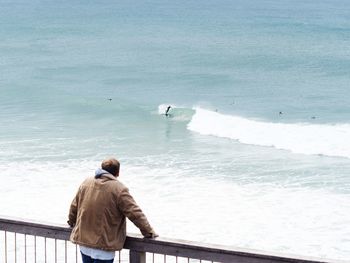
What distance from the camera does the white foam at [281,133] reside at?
2652cm

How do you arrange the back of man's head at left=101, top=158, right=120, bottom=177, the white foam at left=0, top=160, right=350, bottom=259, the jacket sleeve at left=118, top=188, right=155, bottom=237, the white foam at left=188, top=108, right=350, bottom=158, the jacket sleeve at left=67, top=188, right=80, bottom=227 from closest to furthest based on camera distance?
the jacket sleeve at left=118, top=188, right=155, bottom=237, the back of man's head at left=101, top=158, right=120, bottom=177, the jacket sleeve at left=67, top=188, right=80, bottom=227, the white foam at left=0, top=160, right=350, bottom=259, the white foam at left=188, top=108, right=350, bottom=158

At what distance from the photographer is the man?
5879 mm

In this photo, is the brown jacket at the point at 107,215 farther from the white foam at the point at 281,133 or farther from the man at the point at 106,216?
the white foam at the point at 281,133

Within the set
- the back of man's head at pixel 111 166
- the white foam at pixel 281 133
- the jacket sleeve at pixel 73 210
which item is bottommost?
the white foam at pixel 281 133

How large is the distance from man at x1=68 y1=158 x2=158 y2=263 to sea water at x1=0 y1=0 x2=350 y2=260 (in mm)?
9132

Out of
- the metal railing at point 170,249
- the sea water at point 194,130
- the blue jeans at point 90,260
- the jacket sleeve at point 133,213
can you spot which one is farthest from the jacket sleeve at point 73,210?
the sea water at point 194,130

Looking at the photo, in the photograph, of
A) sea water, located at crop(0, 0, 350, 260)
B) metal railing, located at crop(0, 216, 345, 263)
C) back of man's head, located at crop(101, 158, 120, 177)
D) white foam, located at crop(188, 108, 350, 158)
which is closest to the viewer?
metal railing, located at crop(0, 216, 345, 263)

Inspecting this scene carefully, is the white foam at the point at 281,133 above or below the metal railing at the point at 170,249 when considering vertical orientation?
below

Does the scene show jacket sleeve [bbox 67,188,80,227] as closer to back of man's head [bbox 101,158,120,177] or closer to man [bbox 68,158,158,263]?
man [bbox 68,158,158,263]

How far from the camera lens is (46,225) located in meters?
6.23

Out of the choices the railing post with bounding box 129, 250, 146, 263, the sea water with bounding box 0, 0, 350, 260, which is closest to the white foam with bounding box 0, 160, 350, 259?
the sea water with bounding box 0, 0, 350, 260

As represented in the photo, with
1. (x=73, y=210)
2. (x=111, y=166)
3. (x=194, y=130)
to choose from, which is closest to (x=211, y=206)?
(x=194, y=130)

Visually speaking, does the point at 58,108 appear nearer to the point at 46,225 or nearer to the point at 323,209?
the point at 323,209

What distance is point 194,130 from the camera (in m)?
29.3
